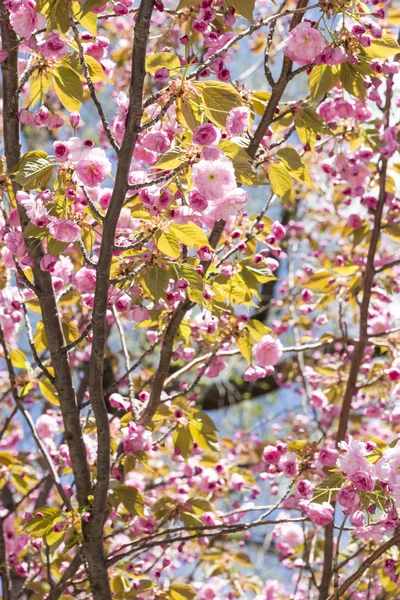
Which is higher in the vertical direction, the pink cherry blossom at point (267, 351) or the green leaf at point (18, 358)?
the green leaf at point (18, 358)

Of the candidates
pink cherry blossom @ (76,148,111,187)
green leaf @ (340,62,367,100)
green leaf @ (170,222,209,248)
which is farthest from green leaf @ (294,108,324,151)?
pink cherry blossom @ (76,148,111,187)

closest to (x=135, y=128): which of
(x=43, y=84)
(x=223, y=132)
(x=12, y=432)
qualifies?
(x=223, y=132)

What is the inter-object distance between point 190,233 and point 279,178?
1.44 feet

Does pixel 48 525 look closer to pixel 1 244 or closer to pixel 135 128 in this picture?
pixel 1 244

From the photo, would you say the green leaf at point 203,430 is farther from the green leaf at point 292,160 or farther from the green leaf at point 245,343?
the green leaf at point 292,160

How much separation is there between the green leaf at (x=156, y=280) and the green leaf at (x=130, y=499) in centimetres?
71

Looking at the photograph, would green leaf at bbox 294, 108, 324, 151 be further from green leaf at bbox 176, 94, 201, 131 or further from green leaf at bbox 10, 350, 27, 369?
green leaf at bbox 10, 350, 27, 369

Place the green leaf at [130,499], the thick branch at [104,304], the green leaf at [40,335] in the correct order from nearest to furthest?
the thick branch at [104,304]
the green leaf at [130,499]
the green leaf at [40,335]

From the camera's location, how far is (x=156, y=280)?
5.47 ft

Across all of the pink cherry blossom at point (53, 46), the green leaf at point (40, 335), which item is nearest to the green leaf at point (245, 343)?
the green leaf at point (40, 335)

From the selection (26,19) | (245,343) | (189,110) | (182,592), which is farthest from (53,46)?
(182,592)

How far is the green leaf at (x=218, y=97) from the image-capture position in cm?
152

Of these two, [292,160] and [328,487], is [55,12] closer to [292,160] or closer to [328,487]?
[292,160]

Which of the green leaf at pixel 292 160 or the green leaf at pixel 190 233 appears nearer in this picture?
the green leaf at pixel 190 233
